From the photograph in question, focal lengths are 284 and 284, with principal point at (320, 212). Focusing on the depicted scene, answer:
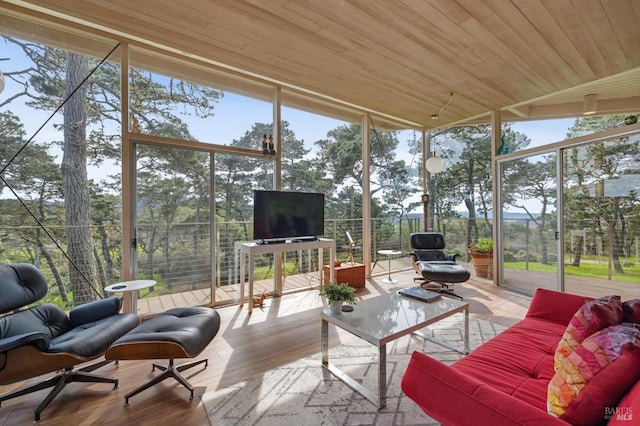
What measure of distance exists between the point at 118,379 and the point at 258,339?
3.58 feet

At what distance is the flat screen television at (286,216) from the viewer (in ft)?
11.8

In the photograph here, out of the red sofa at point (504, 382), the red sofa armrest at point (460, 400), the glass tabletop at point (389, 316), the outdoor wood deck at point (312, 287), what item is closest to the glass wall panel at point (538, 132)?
the outdoor wood deck at point (312, 287)

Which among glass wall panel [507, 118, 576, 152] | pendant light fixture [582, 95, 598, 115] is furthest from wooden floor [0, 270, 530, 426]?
pendant light fixture [582, 95, 598, 115]

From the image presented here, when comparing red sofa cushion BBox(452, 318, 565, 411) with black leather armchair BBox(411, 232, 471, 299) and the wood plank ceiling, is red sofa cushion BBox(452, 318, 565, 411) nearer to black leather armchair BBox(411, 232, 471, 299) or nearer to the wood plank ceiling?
black leather armchair BBox(411, 232, 471, 299)

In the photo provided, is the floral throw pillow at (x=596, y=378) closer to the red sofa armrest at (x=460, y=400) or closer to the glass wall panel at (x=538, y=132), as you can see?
the red sofa armrest at (x=460, y=400)

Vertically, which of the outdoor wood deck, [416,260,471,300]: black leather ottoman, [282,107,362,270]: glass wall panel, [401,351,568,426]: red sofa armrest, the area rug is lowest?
the area rug

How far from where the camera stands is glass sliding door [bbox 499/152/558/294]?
3.81 m

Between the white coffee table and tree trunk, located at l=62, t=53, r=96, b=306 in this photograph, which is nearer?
the white coffee table

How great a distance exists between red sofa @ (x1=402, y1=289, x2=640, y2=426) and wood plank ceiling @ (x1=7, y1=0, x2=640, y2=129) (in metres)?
2.35

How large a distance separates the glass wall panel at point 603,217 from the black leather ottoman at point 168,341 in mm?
4270

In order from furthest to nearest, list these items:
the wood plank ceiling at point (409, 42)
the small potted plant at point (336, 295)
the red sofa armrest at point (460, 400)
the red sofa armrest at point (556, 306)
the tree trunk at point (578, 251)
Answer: the tree trunk at point (578, 251), the wood plank ceiling at point (409, 42), the small potted plant at point (336, 295), the red sofa armrest at point (556, 306), the red sofa armrest at point (460, 400)

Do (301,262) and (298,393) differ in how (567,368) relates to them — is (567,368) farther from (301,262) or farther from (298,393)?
(301,262)

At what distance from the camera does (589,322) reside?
4.40 feet

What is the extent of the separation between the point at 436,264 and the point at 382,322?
245 centimetres
